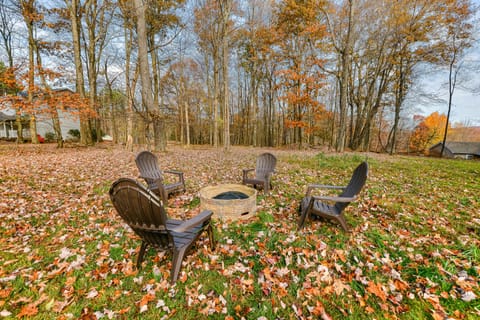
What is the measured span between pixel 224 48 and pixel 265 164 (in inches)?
299

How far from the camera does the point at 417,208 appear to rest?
394 centimetres

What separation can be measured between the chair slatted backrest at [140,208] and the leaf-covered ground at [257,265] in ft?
2.50

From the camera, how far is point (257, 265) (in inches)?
98.4

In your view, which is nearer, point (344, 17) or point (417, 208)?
point (417, 208)

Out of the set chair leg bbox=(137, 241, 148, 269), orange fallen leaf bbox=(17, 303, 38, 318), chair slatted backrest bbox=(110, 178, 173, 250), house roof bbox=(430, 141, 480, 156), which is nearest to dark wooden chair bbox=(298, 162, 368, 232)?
chair slatted backrest bbox=(110, 178, 173, 250)

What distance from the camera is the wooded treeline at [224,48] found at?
9648 mm

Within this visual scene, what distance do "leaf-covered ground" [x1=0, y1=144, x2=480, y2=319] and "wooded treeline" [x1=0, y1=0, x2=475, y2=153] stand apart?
239 inches

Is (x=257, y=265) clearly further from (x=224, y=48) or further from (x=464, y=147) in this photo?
(x=464, y=147)

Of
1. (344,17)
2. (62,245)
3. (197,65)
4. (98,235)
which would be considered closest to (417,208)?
(98,235)

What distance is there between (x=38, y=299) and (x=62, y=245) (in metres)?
1.08

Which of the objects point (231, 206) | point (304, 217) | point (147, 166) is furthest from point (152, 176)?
point (304, 217)

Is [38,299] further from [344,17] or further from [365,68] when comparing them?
[365,68]

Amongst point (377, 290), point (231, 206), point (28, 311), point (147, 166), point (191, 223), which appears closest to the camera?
point (28, 311)

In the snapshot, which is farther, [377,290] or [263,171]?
[263,171]
